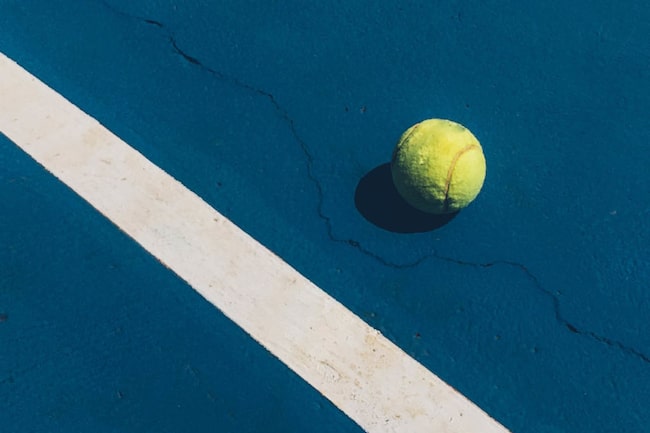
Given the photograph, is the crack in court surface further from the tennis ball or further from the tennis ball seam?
the tennis ball seam

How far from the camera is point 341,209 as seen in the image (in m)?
3.50

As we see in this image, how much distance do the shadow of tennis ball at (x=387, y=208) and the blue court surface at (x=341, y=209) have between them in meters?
0.01

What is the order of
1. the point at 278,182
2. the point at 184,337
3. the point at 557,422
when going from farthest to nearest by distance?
the point at 278,182 → the point at 184,337 → the point at 557,422

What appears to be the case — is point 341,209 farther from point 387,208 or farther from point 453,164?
point 453,164

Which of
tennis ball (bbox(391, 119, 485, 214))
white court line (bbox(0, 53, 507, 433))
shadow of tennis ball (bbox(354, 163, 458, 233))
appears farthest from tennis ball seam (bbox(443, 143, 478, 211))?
white court line (bbox(0, 53, 507, 433))

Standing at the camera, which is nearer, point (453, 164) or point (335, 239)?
point (453, 164)

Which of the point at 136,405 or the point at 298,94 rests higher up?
the point at 298,94

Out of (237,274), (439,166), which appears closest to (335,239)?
(237,274)

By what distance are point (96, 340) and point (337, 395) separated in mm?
1485

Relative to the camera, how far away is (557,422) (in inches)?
122

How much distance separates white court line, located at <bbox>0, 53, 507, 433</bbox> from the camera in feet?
10.3

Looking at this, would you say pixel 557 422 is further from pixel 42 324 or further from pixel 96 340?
pixel 42 324

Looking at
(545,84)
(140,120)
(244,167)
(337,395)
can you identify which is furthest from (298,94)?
(337,395)

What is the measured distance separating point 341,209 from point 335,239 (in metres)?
0.20
